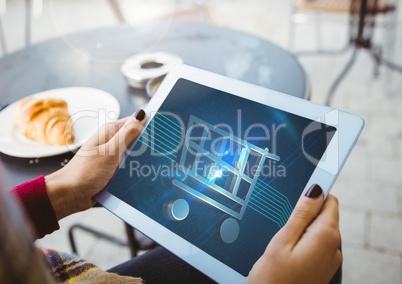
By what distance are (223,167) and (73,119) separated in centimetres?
37

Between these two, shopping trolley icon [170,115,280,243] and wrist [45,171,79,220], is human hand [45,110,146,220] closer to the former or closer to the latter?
wrist [45,171,79,220]

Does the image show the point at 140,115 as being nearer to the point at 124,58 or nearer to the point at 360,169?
the point at 124,58

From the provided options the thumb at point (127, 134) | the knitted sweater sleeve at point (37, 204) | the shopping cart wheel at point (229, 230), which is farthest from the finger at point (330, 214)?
the knitted sweater sleeve at point (37, 204)

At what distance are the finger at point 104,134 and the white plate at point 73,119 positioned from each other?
36mm

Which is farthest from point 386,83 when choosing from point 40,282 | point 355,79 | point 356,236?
point 40,282

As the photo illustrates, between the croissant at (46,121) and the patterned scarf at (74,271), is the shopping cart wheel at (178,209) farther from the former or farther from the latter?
the croissant at (46,121)

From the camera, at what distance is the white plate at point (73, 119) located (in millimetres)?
656

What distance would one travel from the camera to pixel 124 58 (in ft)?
3.39

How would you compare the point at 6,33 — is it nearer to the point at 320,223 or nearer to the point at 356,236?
the point at 356,236

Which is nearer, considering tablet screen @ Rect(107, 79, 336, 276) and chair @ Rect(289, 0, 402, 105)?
tablet screen @ Rect(107, 79, 336, 276)

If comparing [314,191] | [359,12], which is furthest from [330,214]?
[359,12]

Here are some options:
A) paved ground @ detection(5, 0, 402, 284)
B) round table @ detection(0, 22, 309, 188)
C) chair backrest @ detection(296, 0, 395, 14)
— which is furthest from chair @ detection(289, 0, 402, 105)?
round table @ detection(0, 22, 309, 188)

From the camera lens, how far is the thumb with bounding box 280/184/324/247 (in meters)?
0.46

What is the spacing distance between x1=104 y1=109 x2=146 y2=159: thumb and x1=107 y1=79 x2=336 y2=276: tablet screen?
0.05 ft
